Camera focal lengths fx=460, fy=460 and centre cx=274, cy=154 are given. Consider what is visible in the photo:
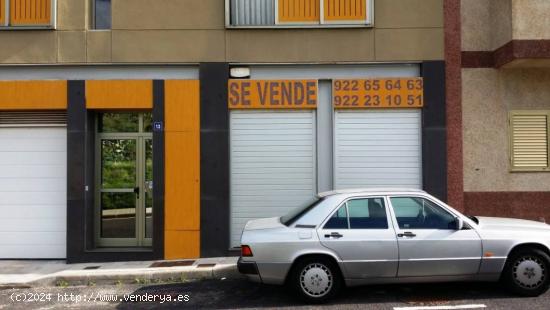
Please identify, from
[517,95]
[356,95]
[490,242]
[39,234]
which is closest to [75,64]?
[39,234]

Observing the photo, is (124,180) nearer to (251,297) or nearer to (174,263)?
(174,263)

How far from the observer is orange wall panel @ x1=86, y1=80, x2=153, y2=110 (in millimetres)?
9008

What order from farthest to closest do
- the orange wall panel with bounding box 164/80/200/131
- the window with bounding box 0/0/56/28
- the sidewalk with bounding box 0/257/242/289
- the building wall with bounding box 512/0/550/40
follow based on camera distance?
the window with bounding box 0/0/56/28
the orange wall panel with bounding box 164/80/200/131
the building wall with bounding box 512/0/550/40
the sidewalk with bounding box 0/257/242/289

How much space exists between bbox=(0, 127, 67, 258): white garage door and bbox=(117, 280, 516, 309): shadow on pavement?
3.21 metres

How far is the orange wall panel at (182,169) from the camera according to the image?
8.91 m

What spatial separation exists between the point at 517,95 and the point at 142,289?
7.92 m

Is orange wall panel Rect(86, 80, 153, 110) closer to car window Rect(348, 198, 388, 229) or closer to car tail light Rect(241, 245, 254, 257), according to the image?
car tail light Rect(241, 245, 254, 257)

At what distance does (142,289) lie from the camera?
7.14m

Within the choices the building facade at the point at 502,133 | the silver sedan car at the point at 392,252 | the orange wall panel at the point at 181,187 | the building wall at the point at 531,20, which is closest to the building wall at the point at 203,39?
the building facade at the point at 502,133

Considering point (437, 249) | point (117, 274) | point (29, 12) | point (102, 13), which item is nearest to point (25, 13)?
point (29, 12)

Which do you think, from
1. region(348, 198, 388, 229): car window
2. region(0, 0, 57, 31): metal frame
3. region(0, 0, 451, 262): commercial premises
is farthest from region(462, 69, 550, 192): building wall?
region(0, 0, 57, 31): metal frame

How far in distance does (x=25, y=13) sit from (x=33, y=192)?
356cm

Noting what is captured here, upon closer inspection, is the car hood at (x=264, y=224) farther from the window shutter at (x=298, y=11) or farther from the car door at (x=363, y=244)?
the window shutter at (x=298, y=11)

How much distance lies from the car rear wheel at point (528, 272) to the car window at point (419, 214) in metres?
0.98
